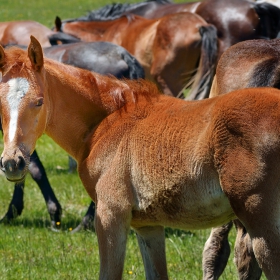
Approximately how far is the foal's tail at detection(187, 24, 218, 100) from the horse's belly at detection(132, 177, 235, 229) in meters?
4.17

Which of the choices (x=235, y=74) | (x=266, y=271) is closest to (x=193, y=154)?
(x=266, y=271)

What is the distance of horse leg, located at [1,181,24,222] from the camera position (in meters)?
6.71

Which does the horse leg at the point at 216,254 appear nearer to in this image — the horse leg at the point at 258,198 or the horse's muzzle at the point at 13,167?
the horse leg at the point at 258,198

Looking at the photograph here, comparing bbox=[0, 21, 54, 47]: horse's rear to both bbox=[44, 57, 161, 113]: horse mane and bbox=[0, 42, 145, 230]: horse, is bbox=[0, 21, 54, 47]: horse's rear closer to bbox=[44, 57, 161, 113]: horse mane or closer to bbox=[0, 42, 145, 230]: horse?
bbox=[0, 42, 145, 230]: horse

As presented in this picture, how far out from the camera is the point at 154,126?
3.55 meters

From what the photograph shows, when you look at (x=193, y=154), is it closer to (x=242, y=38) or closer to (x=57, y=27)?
(x=242, y=38)

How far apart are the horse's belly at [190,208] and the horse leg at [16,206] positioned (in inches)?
132

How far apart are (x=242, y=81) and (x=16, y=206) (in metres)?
3.28

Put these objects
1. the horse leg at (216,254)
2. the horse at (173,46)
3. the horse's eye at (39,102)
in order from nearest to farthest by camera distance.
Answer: the horse's eye at (39,102), the horse leg at (216,254), the horse at (173,46)

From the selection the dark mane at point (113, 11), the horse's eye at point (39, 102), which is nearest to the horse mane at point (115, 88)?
the horse's eye at point (39, 102)

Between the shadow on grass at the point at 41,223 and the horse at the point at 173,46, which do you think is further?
the horse at the point at 173,46

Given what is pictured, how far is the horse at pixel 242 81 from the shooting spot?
4129mm

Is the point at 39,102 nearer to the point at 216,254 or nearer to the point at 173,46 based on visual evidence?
the point at 216,254

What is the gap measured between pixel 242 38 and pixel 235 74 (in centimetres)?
517
